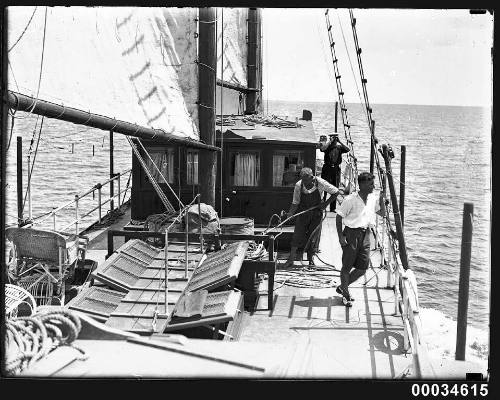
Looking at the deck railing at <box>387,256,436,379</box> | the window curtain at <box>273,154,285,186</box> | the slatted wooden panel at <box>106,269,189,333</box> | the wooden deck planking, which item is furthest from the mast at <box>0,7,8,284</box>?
the window curtain at <box>273,154,285,186</box>

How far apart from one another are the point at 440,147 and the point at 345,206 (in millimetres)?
66043

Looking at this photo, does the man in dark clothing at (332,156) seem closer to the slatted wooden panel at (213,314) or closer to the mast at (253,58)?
the slatted wooden panel at (213,314)

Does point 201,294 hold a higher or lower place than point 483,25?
lower

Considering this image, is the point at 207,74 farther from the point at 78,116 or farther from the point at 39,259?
the point at 78,116

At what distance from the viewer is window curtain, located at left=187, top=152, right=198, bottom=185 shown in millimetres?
16281

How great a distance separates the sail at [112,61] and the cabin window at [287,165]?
3800mm

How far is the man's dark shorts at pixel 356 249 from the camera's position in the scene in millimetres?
11797

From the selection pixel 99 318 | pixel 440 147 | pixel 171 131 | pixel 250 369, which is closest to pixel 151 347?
pixel 250 369

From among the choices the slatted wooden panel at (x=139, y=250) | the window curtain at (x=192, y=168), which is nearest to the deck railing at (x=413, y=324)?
the slatted wooden panel at (x=139, y=250)

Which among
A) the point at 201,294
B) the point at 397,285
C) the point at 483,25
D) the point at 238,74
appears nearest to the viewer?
the point at 483,25

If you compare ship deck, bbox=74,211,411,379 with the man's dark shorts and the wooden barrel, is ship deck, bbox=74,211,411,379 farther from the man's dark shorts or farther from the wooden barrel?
the wooden barrel

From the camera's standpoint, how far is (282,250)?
52.3 feet

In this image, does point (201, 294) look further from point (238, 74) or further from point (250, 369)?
point (238, 74)

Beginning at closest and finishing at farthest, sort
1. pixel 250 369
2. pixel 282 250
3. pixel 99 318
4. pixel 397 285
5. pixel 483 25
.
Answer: pixel 250 369, pixel 483 25, pixel 99 318, pixel 397 285, pixel 282 250
